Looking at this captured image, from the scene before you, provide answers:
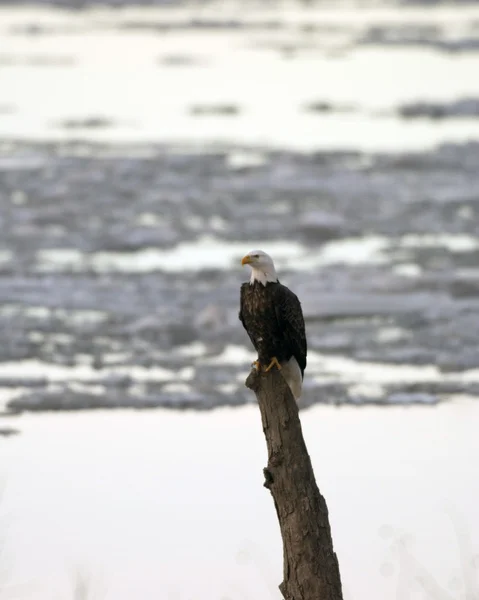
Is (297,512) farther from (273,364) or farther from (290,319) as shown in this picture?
(290,319)

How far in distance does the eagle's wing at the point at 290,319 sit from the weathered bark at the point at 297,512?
34.4 inches

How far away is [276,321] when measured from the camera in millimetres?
7289

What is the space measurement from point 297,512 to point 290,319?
4.23ft

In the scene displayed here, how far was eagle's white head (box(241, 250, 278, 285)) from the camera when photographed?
7.18 meters

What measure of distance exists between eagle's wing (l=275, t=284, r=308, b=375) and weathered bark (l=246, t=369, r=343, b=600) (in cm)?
87

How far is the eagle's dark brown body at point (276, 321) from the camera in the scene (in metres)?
7.25

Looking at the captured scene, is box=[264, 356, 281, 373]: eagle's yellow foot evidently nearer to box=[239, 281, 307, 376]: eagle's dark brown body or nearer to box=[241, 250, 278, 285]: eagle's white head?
box=[239, 281, 307, 376]: eagle's dark brown body

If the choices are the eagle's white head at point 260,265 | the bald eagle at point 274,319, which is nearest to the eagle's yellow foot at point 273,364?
the bald eagle at point 274,319

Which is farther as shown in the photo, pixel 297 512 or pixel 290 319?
pixel 290 319

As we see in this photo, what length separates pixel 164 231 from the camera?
16484 millimetres

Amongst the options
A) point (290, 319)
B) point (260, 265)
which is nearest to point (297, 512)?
point (290, 319)

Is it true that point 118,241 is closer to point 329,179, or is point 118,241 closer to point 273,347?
point 329,179

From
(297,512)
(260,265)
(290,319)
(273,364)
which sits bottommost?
(297,512)

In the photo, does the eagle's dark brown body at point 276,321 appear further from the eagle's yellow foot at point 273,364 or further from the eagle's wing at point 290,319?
the eagle's yellow foot at point 273,364
